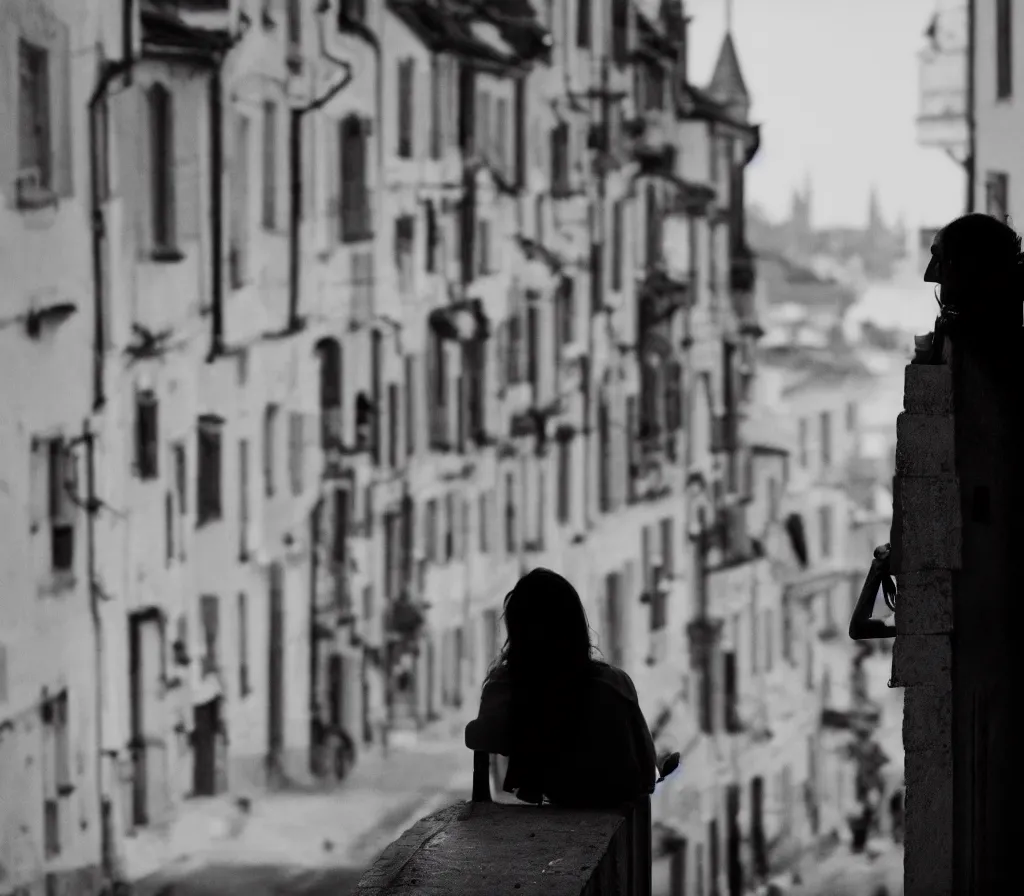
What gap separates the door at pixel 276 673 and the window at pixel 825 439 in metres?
3.99

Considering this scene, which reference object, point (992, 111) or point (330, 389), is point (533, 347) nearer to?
point (330, 389)

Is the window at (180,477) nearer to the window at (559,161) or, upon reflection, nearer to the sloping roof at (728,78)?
the window at (559,161)

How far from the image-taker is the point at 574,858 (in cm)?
362

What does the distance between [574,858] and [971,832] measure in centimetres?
87

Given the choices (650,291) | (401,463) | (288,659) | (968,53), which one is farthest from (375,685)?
(968,53)

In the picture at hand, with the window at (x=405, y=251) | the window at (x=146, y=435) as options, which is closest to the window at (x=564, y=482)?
the window at (x=405, y=251)

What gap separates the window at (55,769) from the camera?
8820mm

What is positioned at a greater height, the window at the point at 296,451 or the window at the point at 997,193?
the window at the point at 997,193

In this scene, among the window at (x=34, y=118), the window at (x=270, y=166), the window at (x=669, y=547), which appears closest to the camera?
the window at (x=34, y=118)

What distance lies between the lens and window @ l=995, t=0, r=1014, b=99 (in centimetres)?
1092

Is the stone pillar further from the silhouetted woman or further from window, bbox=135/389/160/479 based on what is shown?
window, bbox=135/389/160/479

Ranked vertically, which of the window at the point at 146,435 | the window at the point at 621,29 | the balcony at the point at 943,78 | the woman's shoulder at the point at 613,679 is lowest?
the woman's shoulder at the point at 613,679

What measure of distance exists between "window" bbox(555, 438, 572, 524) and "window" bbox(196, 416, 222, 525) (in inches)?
110

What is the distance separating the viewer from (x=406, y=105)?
10930 mm
